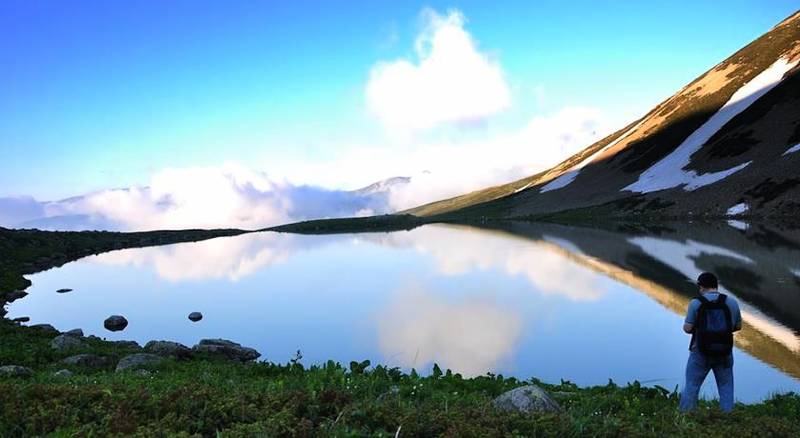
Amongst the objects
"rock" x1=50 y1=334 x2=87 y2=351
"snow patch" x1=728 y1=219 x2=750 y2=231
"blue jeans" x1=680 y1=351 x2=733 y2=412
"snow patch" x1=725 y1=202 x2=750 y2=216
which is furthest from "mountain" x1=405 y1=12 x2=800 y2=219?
"rock" x1=50 y1=334 x2=87 y2=351

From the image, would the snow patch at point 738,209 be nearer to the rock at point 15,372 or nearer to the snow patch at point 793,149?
the snow patch at point 793,149

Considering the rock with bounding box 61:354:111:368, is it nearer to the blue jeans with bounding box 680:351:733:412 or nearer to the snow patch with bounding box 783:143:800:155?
the blue jeans with bounding box 680:351:733:412

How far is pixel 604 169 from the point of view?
586ft

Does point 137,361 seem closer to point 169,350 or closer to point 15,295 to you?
point 169,350

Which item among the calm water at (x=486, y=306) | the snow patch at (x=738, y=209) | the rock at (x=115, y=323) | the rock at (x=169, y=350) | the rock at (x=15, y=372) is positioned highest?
the rock at (x=15, y=372)

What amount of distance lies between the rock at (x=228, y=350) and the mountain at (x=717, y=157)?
93532 millimetres

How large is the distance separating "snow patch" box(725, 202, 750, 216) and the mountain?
0.20m

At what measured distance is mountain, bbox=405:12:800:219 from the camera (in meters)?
102

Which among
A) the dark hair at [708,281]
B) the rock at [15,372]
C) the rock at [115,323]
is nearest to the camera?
the dark hair at [708,281]

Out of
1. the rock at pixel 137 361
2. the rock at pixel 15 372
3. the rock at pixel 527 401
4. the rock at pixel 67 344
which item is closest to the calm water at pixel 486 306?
the rock at pixel 137 361

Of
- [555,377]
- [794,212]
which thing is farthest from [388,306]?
[794,212]

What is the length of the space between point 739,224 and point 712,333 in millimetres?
88536

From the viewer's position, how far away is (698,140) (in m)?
146

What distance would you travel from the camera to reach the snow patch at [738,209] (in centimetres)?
9538
